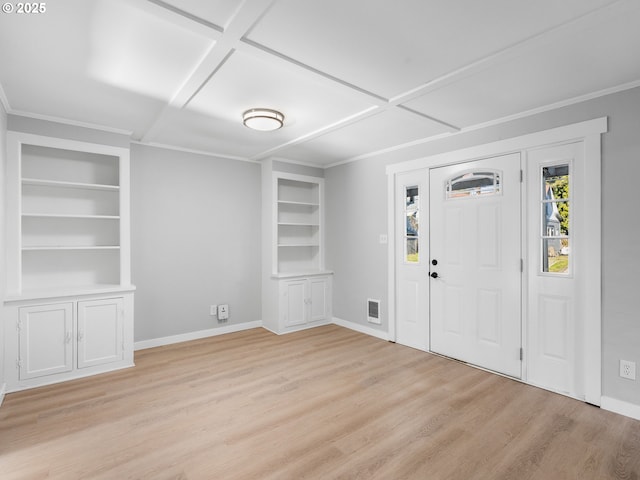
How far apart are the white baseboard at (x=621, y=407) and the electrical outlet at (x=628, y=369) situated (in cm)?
20

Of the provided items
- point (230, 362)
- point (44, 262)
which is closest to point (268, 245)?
point (230, 362)

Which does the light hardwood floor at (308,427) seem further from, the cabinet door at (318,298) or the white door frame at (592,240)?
the cabinet door at (318,298)

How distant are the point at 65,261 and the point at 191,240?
1383 millimetres

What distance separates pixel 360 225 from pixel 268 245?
141cm

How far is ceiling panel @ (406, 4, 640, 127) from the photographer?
1.96 m

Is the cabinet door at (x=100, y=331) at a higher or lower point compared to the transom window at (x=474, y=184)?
lower

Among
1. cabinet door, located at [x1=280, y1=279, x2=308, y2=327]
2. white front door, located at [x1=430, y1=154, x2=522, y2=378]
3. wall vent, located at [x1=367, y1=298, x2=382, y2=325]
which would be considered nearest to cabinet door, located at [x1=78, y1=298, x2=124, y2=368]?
cabinet door, located at [x1=280, y1=279, x2=308, y2=327]

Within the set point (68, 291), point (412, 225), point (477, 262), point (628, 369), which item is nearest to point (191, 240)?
point (68, 291)

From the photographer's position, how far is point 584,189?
275cm

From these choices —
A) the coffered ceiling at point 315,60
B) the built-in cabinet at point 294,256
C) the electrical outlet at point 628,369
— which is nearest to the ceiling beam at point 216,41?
the coffered ceiling at point 315,60

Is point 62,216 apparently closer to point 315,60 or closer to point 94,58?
point 94,58

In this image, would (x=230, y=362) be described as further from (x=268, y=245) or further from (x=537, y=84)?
(x=537, y=84)

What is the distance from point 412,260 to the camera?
164 inches

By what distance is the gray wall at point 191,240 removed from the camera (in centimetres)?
414
